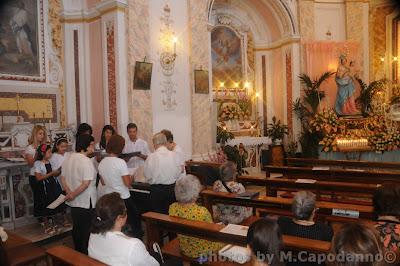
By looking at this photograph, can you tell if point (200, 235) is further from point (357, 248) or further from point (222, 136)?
point (222, 136)

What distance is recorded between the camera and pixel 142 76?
22.9ft

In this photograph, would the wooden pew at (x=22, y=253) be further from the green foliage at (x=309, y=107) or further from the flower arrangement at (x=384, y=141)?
the green foliage at (x=309, y=107)

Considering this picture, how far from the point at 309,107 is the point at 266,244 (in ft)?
32.2

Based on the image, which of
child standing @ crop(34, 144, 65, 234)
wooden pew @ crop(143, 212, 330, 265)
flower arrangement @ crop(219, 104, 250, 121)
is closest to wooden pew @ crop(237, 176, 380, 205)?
wooden pew @ crop(143, 212, 330, 265)

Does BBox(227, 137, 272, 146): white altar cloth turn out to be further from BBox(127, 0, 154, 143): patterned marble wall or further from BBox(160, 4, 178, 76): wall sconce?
BBox(127, 0, 154, 143): patterned marble wall

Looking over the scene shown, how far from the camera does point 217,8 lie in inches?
432


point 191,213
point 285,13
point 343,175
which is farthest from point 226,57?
point 191,213

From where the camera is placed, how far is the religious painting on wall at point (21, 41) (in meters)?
6.52

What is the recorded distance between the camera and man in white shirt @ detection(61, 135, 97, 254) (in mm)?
3986

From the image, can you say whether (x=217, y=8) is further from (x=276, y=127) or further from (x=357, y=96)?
(x=357, y=96)

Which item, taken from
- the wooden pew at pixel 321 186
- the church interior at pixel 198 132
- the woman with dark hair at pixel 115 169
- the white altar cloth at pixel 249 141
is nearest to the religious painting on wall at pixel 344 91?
the church interior at pixel 198 132

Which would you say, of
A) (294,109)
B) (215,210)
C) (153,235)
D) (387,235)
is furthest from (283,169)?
(294,109)

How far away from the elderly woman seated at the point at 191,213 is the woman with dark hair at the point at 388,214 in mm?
1354

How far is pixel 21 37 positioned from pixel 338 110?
904 cm
